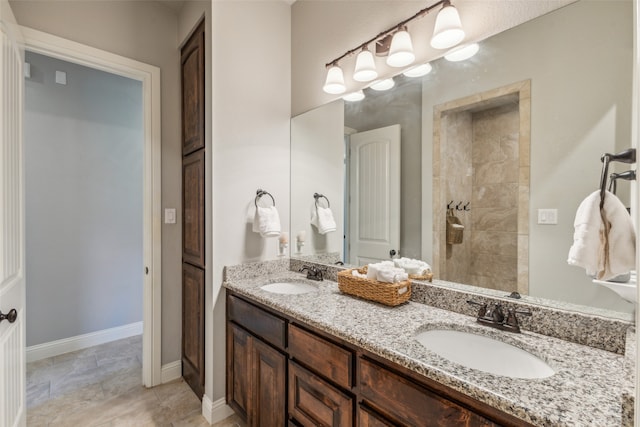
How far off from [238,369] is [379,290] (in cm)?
100

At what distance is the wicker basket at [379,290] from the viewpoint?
52.8 inches

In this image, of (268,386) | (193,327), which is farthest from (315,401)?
(193,327)

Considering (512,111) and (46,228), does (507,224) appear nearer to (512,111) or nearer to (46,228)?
(512,111)

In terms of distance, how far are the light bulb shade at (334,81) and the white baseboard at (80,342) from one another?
117 inches

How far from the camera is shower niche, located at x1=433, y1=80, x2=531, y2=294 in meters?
1.21

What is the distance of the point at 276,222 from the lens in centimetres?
196

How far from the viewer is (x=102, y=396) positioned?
2070mm

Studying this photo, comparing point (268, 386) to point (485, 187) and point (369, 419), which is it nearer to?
point (369, 419)

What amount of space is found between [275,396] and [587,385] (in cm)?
121

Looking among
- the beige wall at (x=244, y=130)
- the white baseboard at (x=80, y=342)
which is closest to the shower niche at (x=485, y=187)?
the beige wall at (x=244, y=130)

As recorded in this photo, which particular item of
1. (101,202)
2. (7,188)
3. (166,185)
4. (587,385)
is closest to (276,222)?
(166,185)

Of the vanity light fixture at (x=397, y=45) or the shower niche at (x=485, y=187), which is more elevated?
the vanity light fixture at (x=397, y=45)

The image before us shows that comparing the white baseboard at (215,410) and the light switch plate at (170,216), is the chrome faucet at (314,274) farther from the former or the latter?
the light switch plate at (170,216)

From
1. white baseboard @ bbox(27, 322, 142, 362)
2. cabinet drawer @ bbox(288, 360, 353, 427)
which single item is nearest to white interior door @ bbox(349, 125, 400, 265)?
cabinet drawer @ bbox(288, 360, 353, 427)
